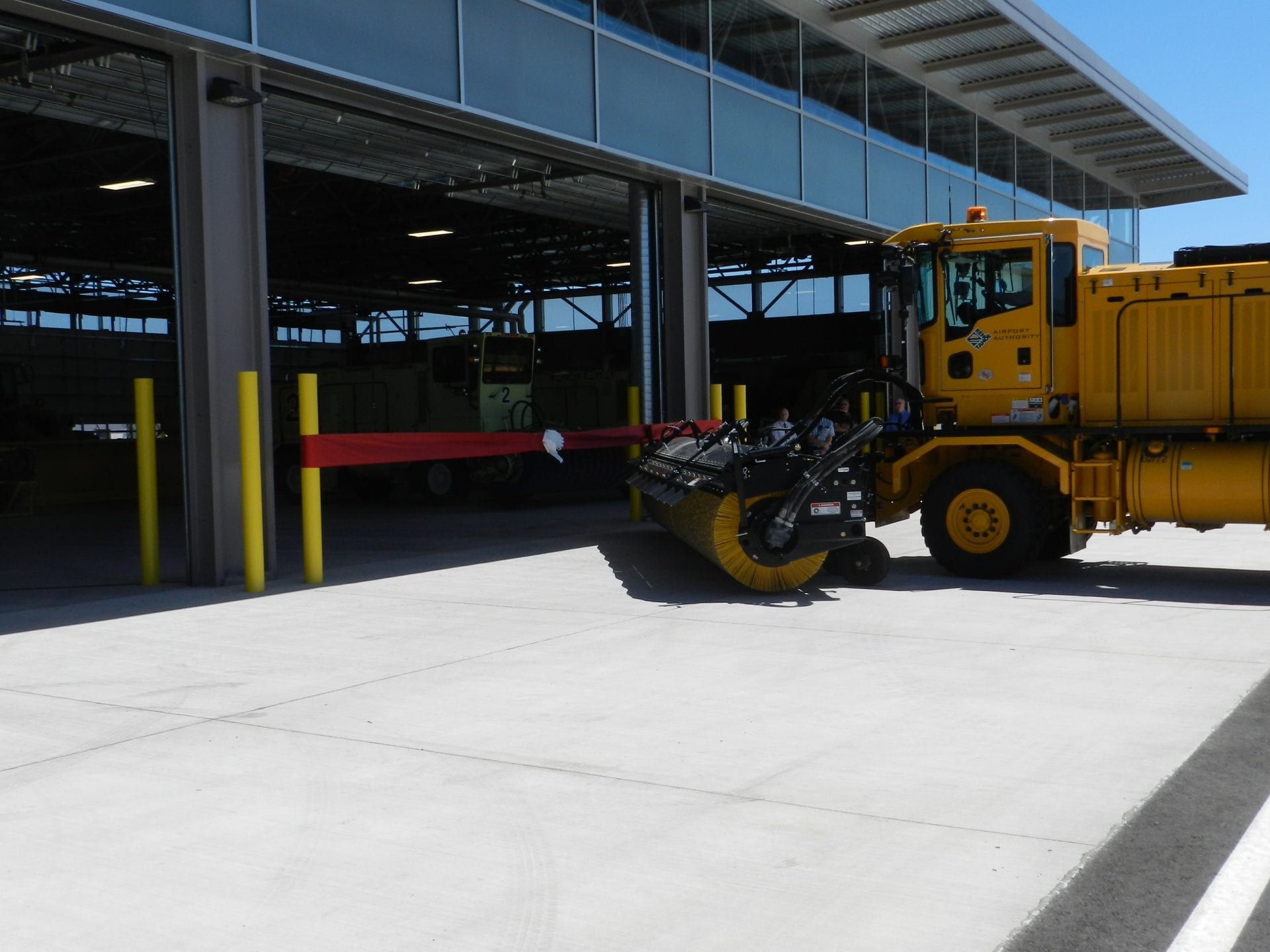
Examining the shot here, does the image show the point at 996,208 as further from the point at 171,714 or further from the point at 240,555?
the point at 171,714

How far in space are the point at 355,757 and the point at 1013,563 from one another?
7.21 m

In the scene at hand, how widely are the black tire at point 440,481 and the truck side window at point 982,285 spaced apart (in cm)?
1276

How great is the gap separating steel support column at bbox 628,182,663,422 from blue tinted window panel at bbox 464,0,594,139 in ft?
8.41

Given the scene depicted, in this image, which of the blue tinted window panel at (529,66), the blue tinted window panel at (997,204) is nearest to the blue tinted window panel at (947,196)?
the blue tinted window panel at (997,204)

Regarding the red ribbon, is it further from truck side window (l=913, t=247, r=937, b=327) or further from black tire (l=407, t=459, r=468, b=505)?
black tire (l=407, t=459, r=468, b=505)

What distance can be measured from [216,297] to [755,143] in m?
9.08

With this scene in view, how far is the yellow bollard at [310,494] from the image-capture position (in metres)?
11.3

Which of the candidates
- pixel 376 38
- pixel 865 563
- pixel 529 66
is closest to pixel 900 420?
pixel 865 563

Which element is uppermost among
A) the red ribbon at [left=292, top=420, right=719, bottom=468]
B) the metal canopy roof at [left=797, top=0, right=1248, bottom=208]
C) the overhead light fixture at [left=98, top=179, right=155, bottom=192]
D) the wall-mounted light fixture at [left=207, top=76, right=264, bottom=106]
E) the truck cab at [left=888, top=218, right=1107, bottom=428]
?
the metal canopy roof at [left=797, top=0, right=1248, bottom=208]

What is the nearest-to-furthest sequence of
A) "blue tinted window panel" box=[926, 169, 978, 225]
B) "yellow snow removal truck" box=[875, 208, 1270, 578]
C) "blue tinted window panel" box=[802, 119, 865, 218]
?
"yellow snow removal truck" box=[875, 208, 1270, 578]
"blue tinted window panel" box=[802, 119, 865, 218]
"blue tinted window panel" box=[926, 169, 978, 225]

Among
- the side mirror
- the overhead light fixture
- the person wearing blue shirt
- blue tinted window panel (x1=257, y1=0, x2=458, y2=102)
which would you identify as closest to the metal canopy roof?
blue tinted window panel (x1=257, y1=0, x2=458, y2=102)

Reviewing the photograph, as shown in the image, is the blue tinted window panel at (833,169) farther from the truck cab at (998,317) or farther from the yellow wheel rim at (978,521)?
the yellow wheel rim at (978,521)

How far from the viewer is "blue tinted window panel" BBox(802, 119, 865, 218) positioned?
61.4 ft

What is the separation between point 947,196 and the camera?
885 inches
